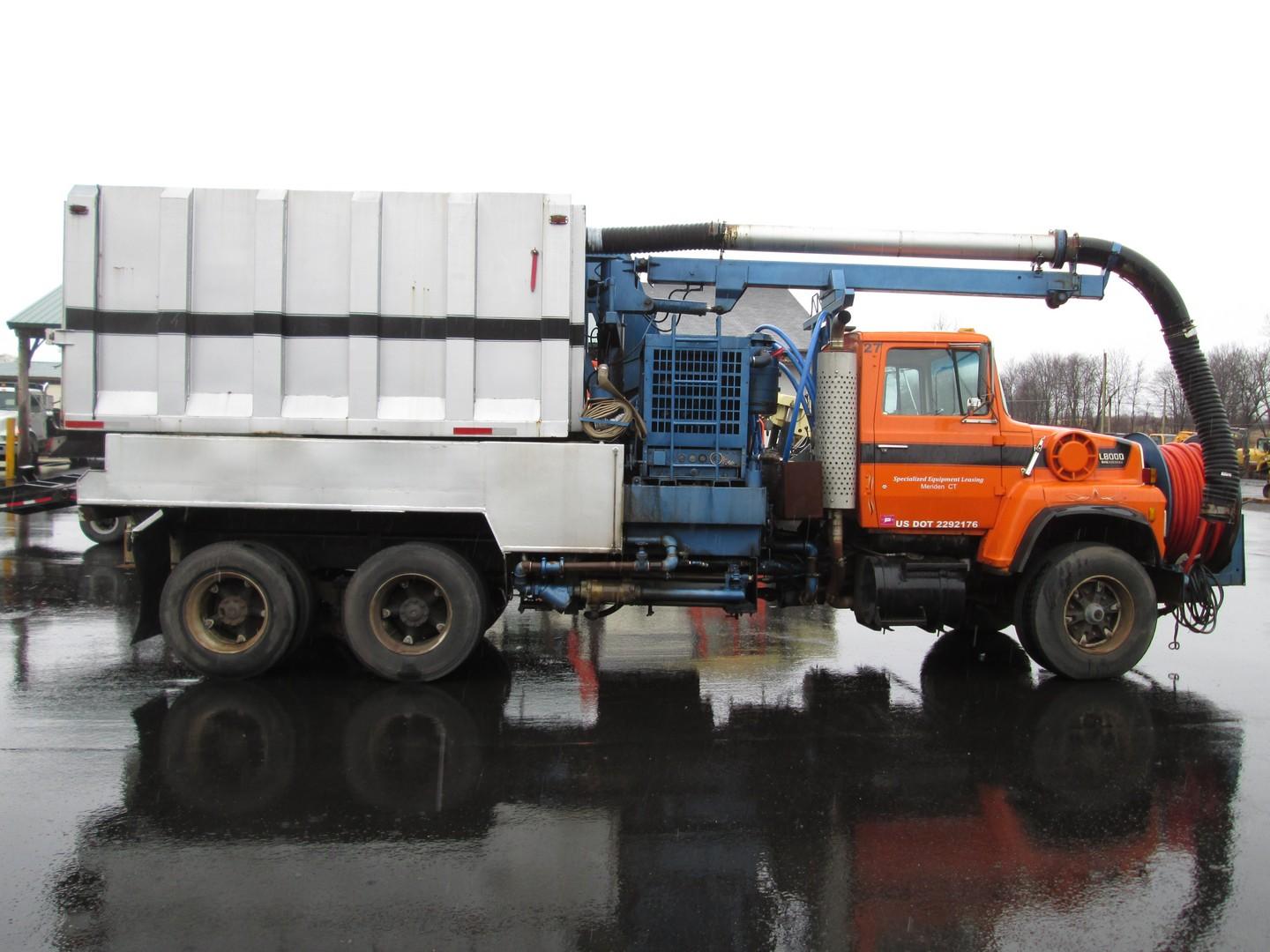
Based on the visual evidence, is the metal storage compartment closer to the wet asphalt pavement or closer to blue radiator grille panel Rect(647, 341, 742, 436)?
blue radiator grille panel Rect(647, 341, 742, 436)

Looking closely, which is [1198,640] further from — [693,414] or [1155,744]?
[693,414]

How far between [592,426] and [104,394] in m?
3.49

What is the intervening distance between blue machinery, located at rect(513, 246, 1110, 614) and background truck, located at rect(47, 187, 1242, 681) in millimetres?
23

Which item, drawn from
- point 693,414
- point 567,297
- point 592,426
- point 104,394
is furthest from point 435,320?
point 104,394

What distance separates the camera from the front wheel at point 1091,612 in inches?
257

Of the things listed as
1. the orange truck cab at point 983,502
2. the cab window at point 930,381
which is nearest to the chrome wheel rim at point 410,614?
the orange truck cab at point 983,502

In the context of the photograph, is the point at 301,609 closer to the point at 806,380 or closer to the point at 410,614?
the point at 410,614

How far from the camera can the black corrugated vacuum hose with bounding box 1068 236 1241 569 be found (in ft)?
22.7

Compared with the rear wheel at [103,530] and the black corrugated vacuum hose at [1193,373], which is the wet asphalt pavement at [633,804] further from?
the rear wheel at [103,530]

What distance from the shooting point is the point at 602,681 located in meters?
6.62

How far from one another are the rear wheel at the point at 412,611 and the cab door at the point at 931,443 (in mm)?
3068

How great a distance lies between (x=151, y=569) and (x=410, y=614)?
206cm

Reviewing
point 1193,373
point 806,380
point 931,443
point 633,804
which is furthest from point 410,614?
point 1193,373

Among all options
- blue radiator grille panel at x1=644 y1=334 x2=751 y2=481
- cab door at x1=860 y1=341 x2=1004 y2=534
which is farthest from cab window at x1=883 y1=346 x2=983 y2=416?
blue radiator grille panel at x1=644 y1=334 x2=751 y2=481
